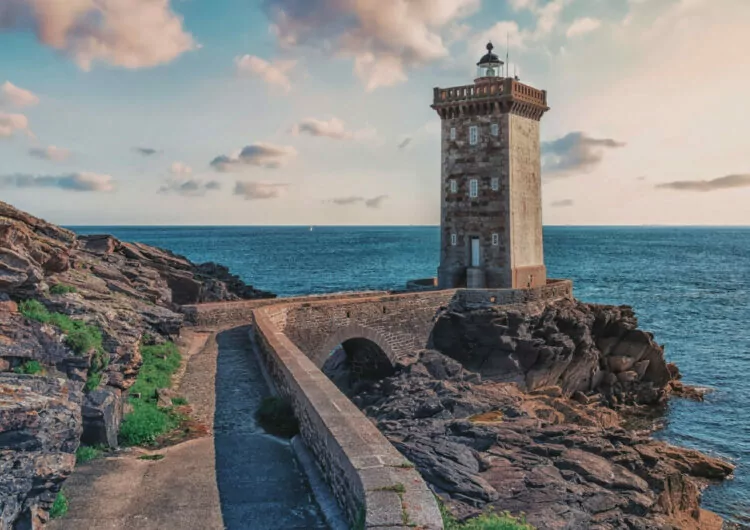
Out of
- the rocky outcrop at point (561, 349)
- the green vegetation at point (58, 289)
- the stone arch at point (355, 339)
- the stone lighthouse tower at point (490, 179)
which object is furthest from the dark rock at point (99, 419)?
the stone lighthouse tower at point (490, 179)

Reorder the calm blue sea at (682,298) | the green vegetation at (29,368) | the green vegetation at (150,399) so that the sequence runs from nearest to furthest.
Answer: the green vegetation at (29,368), the green vegetation at (150,399), the calm blue sea at (682,298)

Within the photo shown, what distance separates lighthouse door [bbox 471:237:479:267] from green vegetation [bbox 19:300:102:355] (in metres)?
23.8

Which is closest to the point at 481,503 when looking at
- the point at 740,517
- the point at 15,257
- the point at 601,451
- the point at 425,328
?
the point at 601,451

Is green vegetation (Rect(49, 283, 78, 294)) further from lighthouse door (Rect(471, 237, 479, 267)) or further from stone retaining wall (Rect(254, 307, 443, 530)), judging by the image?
lighthouse door (Rect(471, 237, 479, 267))

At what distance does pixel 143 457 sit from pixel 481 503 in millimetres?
5924

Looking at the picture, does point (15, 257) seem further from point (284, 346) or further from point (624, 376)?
point (624, 376)

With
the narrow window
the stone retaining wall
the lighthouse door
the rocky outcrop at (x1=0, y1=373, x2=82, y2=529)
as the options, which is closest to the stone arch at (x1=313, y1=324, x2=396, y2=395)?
the lighthouse door

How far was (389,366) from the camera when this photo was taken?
26.8 meters

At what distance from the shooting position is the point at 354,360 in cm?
2817

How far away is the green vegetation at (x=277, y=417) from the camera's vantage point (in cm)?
1214

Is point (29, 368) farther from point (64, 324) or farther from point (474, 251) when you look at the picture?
point (474, 251)

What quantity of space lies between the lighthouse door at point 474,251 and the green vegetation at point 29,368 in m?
25.4

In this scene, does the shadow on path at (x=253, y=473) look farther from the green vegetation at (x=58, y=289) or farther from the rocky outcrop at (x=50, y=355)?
the green vegetation at (x=58, y=289)

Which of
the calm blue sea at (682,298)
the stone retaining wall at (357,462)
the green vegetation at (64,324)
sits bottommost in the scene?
the calm blue sea at (682,298)
